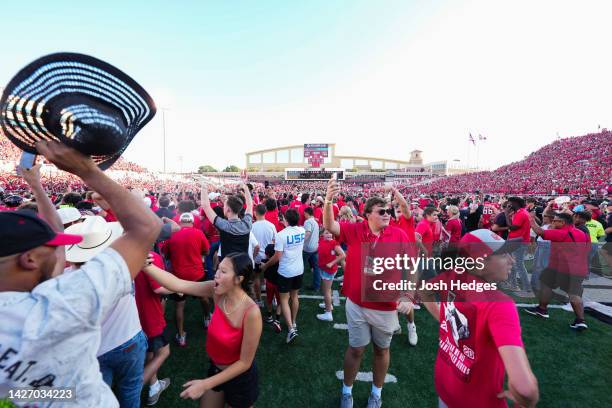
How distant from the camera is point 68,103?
0.83 meters

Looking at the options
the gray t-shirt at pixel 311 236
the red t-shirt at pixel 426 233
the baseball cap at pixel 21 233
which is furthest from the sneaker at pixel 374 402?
the red t-shirt at pixel 426 233

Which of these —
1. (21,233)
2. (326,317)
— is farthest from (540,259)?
(21,233)

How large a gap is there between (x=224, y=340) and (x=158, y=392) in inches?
73.3

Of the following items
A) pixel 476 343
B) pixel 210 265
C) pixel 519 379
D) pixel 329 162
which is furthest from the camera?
pixel 329 162

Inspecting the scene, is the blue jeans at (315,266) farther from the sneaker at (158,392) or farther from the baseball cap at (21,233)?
the baseball cap at (21,233)

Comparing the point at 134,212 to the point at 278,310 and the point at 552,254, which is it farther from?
the point at 552,254

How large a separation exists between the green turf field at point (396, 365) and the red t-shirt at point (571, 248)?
107cm

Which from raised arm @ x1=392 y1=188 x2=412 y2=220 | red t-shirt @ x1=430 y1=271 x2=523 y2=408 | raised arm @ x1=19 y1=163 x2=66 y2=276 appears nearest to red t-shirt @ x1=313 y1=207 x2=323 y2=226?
raised arm @ x1=392 y1=188 x2=412 y2=220

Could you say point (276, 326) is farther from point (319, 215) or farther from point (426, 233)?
point (319, 215)

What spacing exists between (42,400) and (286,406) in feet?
9.03

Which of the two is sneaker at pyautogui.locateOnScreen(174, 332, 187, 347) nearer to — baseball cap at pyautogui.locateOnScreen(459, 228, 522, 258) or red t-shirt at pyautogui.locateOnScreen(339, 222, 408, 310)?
red t-shirt at pyautogui.locateOnScreen(339, 222, 408, 310)

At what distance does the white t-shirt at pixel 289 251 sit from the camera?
13.6 ft

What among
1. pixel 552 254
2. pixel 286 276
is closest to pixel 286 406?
pixel 286 276

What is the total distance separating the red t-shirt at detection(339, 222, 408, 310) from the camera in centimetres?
286
